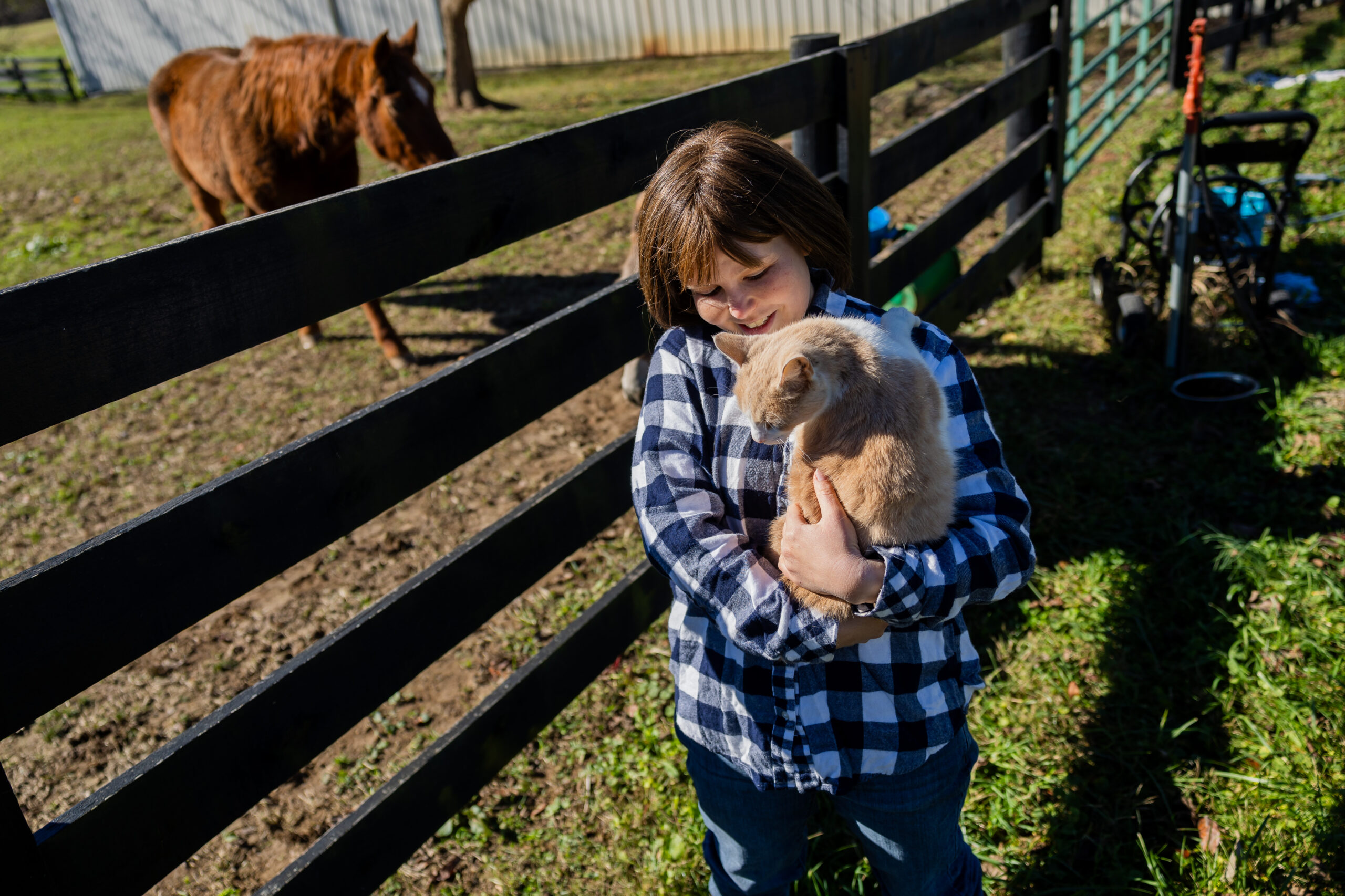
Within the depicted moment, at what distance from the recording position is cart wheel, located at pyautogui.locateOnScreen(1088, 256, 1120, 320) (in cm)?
499

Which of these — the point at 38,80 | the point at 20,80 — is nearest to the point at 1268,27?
the point at 20,80

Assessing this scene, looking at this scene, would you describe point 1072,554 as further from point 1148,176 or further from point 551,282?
point 1148,176

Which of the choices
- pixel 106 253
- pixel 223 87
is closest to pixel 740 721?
pixel 223 87

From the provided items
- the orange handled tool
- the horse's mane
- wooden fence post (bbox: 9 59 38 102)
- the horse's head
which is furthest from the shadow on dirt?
wooden fence post (bbox: 9 59 38 102)

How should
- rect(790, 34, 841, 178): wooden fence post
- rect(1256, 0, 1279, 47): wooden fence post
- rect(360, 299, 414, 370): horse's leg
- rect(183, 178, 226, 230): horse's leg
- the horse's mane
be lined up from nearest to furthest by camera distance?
rect(790, 34, 841, 178): wooden fence post → the horse's mane → rect(360, 299, 414, 370): horse's leg → rect(183, 178, 226, 230): horse's leg → rect(1256, 0, 1279, 47): wooden fence post

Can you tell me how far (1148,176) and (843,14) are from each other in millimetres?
9882

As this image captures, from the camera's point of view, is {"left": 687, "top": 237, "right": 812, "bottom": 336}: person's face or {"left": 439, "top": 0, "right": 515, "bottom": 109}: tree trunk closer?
{"left": 687, "top": 237, "right": 812, "bottom": 336}: person's face

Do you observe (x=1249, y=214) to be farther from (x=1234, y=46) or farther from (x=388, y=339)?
(x=1234, y=46)

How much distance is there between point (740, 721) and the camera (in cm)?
164

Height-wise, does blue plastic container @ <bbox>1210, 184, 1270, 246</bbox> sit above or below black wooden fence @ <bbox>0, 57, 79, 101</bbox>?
below

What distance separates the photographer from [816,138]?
127 inches

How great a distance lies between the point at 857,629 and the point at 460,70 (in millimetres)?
13717

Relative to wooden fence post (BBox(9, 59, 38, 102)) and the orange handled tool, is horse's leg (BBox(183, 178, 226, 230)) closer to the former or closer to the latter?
the orange handled tool

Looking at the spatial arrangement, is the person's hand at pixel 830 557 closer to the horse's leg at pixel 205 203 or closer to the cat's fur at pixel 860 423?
the cat's fur at pixel 860 423
